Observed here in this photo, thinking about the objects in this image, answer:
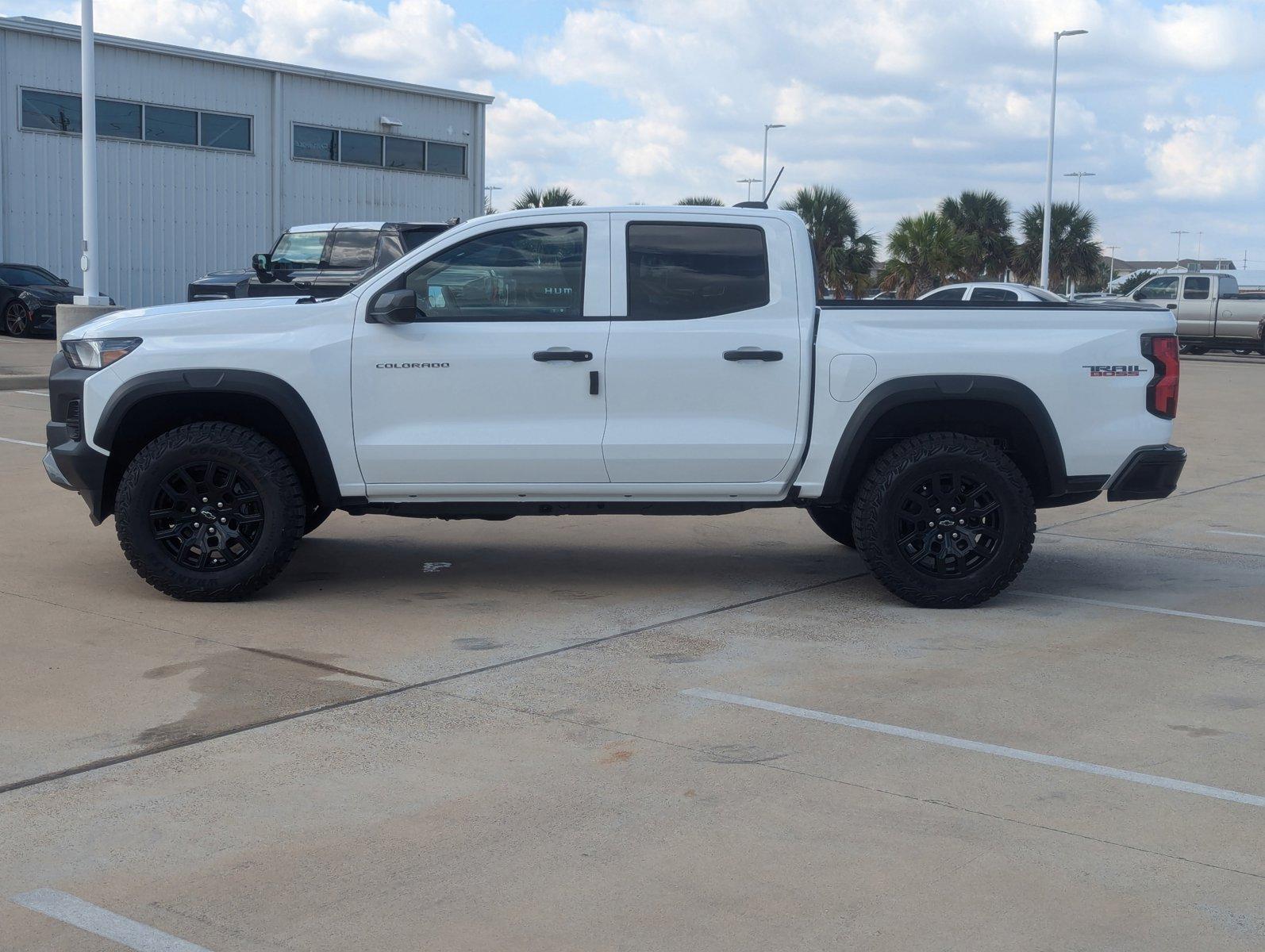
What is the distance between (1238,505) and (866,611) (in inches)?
207

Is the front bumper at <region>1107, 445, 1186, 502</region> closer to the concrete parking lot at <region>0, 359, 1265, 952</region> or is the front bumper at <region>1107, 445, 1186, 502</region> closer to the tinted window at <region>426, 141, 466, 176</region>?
the concrete parking lot at <region>0, 359, 1265, 952</region>

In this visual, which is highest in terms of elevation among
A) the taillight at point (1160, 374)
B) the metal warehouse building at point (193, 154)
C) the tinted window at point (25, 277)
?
the metal warehouse building at point (193, 154)

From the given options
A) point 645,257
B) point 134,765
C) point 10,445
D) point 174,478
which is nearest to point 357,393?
point 174,478

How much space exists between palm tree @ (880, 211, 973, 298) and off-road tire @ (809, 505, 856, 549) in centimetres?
3808

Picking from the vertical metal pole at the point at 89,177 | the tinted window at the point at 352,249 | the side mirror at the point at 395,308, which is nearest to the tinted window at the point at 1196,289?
the tinted window at the point at 352,249

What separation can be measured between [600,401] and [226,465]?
6.01 ft

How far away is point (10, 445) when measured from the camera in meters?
12.9

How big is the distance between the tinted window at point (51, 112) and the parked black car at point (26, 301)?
3714 mm

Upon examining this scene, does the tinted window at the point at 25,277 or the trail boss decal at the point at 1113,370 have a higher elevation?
the tinted window at the point at 25,277

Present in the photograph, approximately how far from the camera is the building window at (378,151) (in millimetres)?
33938

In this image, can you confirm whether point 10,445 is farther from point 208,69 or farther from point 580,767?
point 208,69

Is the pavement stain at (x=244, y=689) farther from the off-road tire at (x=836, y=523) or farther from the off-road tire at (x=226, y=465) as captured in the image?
the off-road tire at (x=836, y=523)

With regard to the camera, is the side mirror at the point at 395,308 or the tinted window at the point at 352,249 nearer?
the side mirror at the point at 395,308

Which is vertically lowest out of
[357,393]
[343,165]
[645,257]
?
[357,393]
